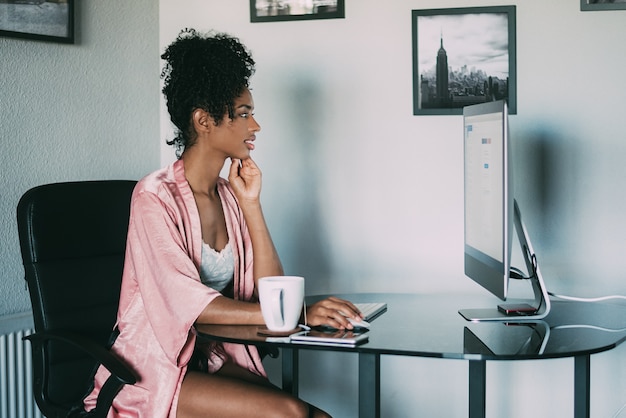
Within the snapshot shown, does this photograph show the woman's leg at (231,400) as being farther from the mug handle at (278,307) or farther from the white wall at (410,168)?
the white wall at (410,168)

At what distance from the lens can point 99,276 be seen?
6.57 feet

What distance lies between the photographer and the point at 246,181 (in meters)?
2.12

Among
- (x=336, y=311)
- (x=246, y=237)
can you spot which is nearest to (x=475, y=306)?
(x=336, y=311)

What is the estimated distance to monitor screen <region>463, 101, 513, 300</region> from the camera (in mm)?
1688

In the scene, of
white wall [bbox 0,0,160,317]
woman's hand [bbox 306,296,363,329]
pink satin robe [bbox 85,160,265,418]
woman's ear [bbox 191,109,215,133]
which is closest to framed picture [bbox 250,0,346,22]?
white wall [bbox 0,0,160,317]

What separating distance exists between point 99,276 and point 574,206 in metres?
1.46

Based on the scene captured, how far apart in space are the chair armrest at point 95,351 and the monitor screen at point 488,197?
2.66 feet

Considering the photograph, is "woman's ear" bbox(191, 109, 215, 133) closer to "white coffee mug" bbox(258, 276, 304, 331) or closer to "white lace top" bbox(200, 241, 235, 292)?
"white lace top" bbox(200, 241, 235, 292)

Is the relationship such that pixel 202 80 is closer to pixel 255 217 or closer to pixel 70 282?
pixel 255 217

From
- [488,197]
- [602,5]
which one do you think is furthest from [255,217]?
[602,5]

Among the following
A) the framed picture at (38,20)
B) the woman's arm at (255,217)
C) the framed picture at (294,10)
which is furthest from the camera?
the framed picture at (294,10)

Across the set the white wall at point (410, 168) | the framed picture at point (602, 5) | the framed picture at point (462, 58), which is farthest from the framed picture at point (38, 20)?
the framed picture at point (602, 5)

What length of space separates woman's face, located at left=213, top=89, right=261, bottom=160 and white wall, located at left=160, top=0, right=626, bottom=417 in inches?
32.0

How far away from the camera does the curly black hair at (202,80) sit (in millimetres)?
1956
